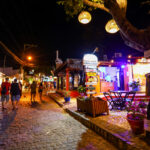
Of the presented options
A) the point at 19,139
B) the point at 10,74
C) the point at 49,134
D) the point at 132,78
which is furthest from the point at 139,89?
the point at 10,74

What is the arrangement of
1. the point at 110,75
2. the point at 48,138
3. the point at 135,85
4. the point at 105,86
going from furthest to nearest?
the point at 110,75, the point at 105,86, the point at 135,85, the point at 48,138

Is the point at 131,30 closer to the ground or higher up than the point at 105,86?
higher up

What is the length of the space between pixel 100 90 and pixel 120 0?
10.1m

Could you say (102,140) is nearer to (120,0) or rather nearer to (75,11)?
(120,0)

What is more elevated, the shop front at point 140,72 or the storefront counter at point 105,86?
the shop front at point 140,72

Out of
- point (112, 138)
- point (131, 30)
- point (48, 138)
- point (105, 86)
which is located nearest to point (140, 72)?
point (105, 86)

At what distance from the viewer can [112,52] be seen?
19953mm

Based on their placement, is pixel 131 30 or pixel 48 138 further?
pixel 48 138

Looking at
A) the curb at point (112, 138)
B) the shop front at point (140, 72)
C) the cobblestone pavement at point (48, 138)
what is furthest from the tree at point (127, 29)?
the shop front at point (140, 72)

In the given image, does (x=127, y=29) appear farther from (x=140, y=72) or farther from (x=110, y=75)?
(x=140, y=72)

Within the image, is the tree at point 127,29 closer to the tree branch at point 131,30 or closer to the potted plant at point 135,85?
the tree branch at point 131,30

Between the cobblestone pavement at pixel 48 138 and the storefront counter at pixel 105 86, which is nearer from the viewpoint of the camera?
the cobblestone pavement at pixel 48 138

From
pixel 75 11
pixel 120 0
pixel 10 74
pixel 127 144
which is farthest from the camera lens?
pixel 10 74

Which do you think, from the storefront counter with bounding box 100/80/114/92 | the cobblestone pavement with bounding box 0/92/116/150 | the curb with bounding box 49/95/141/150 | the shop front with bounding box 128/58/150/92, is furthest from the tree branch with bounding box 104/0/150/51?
the shop front with bounding box 128/58/150/92
